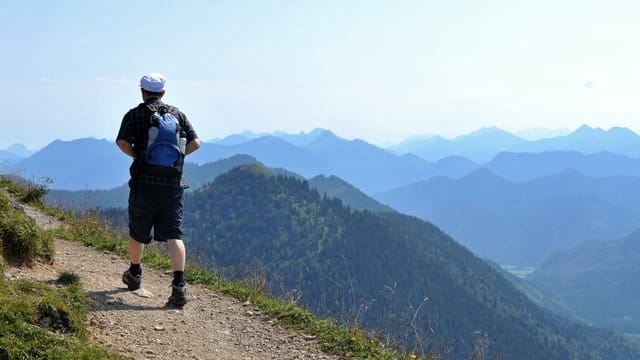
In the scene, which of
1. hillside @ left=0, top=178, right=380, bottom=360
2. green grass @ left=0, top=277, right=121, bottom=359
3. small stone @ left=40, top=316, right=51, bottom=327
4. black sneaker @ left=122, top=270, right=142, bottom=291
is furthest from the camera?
black sneaker @ left=122, top=270, right=142, bottom=291

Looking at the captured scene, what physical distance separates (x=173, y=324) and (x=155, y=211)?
1.46 meters

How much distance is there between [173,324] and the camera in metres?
7.12

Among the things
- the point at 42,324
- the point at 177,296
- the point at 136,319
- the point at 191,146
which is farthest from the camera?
the point at 177,296

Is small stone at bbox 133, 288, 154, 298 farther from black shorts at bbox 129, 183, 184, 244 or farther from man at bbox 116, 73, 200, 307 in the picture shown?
black shorts at bbox 129, 183, 184, 244

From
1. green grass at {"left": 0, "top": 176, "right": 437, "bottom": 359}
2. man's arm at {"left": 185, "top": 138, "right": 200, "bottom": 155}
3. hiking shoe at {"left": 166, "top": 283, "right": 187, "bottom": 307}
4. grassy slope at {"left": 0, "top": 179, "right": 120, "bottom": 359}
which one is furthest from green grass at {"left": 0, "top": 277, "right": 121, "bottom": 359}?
green grass at {"left": 0, "top": 176, "right": 437, "bottom": 359}

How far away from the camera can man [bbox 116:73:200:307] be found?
7121 mm

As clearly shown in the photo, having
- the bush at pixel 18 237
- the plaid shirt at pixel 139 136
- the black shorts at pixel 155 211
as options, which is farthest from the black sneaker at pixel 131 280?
the plaid shirt at pixel 139 136

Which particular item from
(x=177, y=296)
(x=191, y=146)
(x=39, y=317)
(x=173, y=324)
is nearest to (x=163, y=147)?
(x=191, y=146)

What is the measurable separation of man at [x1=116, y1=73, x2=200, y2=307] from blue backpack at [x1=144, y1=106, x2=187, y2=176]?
23 millimetres

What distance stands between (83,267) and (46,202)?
672 centimetres

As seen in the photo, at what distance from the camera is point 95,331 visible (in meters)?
6.23

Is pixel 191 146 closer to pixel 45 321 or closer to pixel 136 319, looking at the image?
pixel 136 319

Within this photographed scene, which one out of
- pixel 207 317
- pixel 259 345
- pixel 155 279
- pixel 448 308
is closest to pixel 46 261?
pixel 155 279

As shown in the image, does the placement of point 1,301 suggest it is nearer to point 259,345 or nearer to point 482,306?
point 259,345
